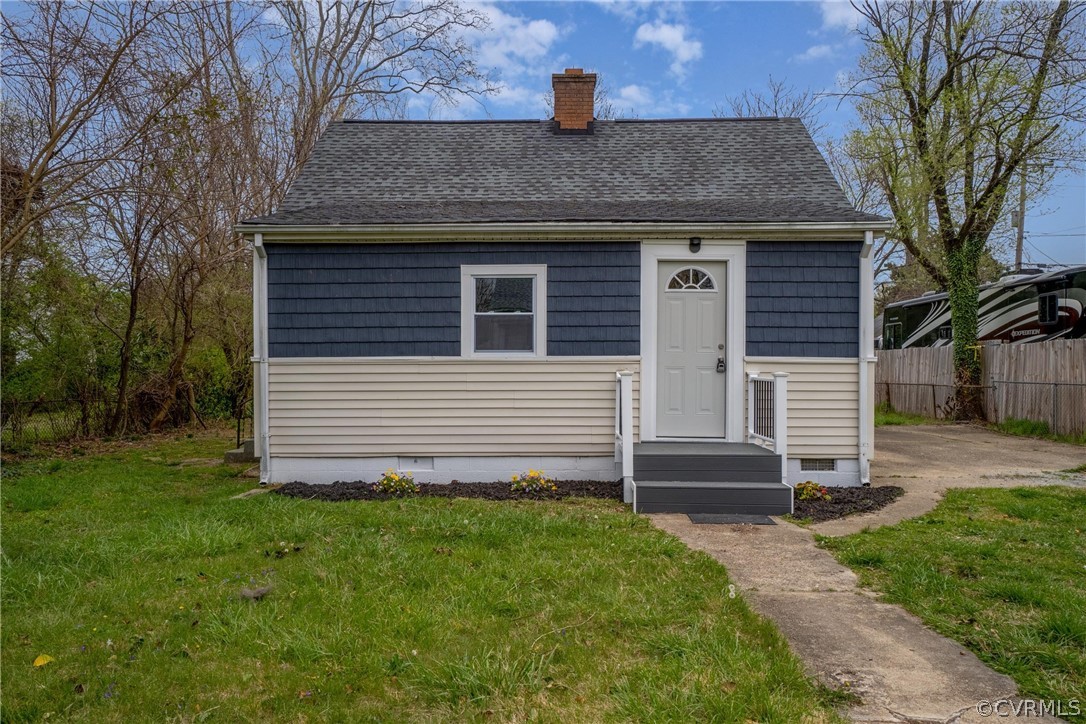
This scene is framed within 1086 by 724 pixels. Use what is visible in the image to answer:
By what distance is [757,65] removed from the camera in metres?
20.0

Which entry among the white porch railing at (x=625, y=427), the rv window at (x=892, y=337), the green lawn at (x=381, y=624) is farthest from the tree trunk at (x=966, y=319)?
the green lawn at (x=381, y=624)

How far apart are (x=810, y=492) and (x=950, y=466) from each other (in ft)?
10.2

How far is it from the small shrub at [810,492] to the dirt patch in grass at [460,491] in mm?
1877

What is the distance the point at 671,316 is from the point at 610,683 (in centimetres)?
529

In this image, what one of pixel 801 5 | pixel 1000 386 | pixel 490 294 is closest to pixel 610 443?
pixel 490 294

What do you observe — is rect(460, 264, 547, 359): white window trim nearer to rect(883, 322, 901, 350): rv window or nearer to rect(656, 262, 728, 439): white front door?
rect(656, 262, 728, 439): white front door

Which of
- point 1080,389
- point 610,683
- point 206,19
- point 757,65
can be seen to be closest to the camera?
point 610,683

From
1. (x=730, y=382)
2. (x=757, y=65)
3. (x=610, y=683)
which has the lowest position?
(x=610, y=683)

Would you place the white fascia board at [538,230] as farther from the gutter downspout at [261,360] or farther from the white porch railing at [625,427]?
the white porch railing at [625,427]

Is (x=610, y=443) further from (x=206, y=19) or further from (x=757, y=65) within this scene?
(x=757, y=65)

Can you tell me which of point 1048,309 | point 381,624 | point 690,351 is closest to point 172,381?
point 690,351

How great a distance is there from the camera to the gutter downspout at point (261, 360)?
7.52 metres

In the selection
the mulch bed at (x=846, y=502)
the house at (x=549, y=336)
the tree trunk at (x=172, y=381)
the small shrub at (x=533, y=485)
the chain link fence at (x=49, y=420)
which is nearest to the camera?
the mulch bed at (x=846, y=502)

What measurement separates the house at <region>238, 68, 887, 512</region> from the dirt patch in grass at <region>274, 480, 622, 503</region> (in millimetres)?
195
